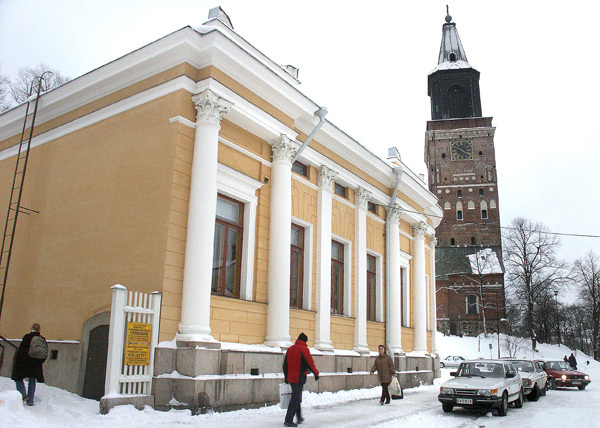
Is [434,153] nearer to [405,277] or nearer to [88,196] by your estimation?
[405,277]

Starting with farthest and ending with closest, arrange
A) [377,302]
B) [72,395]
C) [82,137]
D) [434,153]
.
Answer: [434,153] < [377,302] < [82,137] < [72,395]

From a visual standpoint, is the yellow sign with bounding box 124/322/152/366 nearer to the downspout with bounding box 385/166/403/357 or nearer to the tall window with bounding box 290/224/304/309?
the tall window with bounding box 290/224/304/309

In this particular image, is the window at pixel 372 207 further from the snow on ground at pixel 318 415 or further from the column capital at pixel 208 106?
the column capital at pixel 208 106

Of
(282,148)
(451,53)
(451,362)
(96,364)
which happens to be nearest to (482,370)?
(282,148)

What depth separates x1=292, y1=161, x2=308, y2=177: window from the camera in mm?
15803

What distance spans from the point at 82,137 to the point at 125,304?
5.64 metres

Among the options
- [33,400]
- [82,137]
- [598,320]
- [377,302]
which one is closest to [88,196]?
[82,137]

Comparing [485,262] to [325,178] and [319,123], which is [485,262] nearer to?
[325,178]

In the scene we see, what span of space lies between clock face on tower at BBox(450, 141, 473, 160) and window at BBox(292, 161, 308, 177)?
207ft

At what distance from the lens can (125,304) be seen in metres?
9.83

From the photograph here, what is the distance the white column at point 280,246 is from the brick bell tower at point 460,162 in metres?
59.3

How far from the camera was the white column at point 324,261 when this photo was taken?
15484 mm

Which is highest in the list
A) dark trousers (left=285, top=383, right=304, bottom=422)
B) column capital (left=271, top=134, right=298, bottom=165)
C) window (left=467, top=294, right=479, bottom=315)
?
window (left=467, top=294, right=479, bottom=315)

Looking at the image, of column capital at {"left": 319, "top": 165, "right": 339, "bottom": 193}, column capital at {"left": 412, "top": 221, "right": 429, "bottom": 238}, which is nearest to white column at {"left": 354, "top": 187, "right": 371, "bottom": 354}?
column capital at {"left": 319, "top": 165, "right": 339, "bottom": 193}
